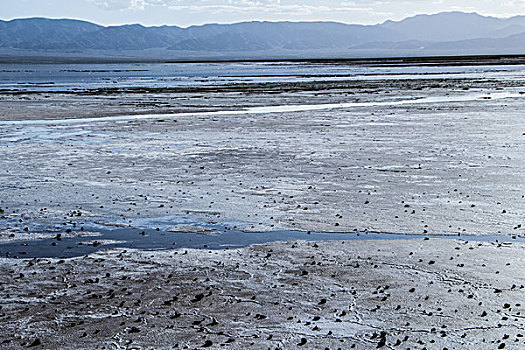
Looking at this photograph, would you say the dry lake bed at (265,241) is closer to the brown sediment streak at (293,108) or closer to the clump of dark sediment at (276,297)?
the clump of dark sediment at (276,297)

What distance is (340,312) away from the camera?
8.27 meters

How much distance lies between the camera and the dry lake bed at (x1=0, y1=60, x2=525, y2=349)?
25.8 ft

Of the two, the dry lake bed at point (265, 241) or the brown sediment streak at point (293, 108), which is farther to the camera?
the brown sediment streak at point (293, 108)

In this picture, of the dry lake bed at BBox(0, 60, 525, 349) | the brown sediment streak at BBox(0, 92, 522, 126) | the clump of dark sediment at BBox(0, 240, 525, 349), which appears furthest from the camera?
the brown sediment streak at BBox(0, 92, 522, 126)

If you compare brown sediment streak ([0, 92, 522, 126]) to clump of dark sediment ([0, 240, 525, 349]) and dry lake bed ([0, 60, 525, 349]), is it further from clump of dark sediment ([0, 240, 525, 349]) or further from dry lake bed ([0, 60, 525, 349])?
clump of dark sediment ([0, 240, 525, 349])

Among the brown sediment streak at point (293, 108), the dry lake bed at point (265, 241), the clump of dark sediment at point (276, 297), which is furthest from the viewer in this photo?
the brown sediment streak at point (293, 108)

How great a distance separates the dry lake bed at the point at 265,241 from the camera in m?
7.86

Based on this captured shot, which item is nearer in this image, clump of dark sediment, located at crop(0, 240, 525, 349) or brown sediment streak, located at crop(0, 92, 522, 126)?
clump of dark sediment, located at crop(0, 240, 525, 349)

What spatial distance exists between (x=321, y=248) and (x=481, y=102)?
103ft

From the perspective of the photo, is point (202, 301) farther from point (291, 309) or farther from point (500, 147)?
point (500, 147)

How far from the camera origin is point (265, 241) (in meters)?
11.4

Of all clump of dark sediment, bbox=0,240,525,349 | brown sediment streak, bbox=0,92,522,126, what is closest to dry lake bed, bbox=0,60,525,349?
clump of dark sediment, bbox=0,240,525,349

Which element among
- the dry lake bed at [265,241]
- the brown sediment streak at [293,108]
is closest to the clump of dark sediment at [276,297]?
the dry lake bed at [265,241]

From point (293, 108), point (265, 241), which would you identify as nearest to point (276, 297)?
point (265, 241)
